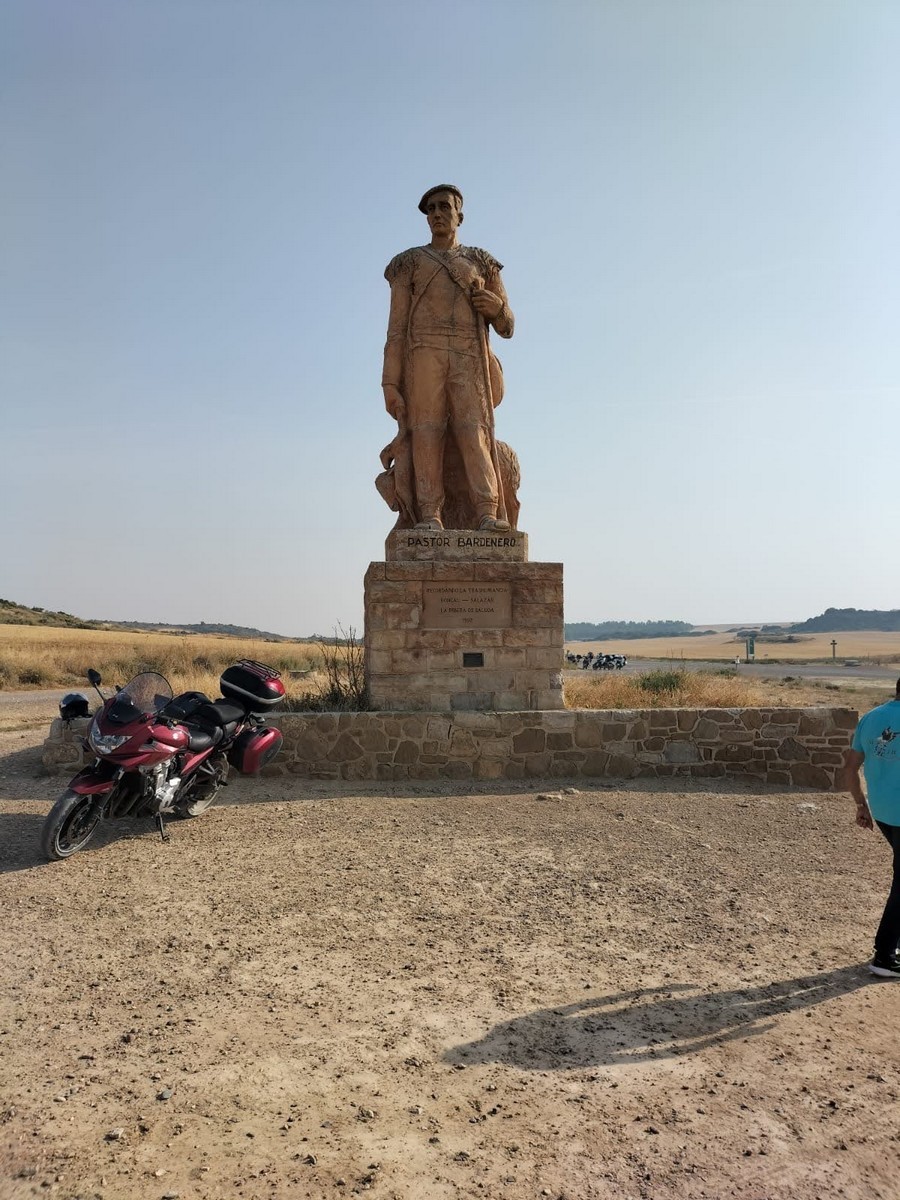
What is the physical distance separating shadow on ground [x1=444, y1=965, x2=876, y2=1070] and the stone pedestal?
16.4 feet

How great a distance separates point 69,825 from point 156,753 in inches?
25.6

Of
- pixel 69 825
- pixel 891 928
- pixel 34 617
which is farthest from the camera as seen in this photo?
pixel 34 617

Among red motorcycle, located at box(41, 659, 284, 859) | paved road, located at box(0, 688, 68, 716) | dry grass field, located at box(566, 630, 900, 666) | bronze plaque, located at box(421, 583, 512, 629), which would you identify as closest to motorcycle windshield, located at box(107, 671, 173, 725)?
red motorcycle, located at box(41, 659, 284, 859)

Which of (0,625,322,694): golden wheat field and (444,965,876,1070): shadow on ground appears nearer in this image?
(444,965,876,1070): shadow on ground

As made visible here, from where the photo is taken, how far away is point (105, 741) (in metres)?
5.06

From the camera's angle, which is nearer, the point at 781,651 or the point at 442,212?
the point at 442,212

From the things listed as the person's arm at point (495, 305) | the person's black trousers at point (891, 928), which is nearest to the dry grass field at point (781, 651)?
the person's arm at point (495, 305)

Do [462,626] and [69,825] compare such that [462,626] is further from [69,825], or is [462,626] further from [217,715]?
[69,825]

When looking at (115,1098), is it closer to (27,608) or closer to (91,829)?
(91,829)

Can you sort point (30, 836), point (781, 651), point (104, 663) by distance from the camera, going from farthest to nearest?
point (781, 651) → point (104, 663) → point (30, 836)

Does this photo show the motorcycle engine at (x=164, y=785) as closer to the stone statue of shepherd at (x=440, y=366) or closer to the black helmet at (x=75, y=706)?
the black helmet at (x=75, y=706)

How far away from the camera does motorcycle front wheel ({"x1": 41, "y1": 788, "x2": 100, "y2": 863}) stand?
5.06 metres

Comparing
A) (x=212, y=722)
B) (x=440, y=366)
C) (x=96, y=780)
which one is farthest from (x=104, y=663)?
(x=96, y=780)

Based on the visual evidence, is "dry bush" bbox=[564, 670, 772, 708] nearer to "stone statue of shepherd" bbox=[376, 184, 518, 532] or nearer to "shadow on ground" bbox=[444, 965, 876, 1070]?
"stone statue of shepherd" bbox=[376, 184, 518, 532]
